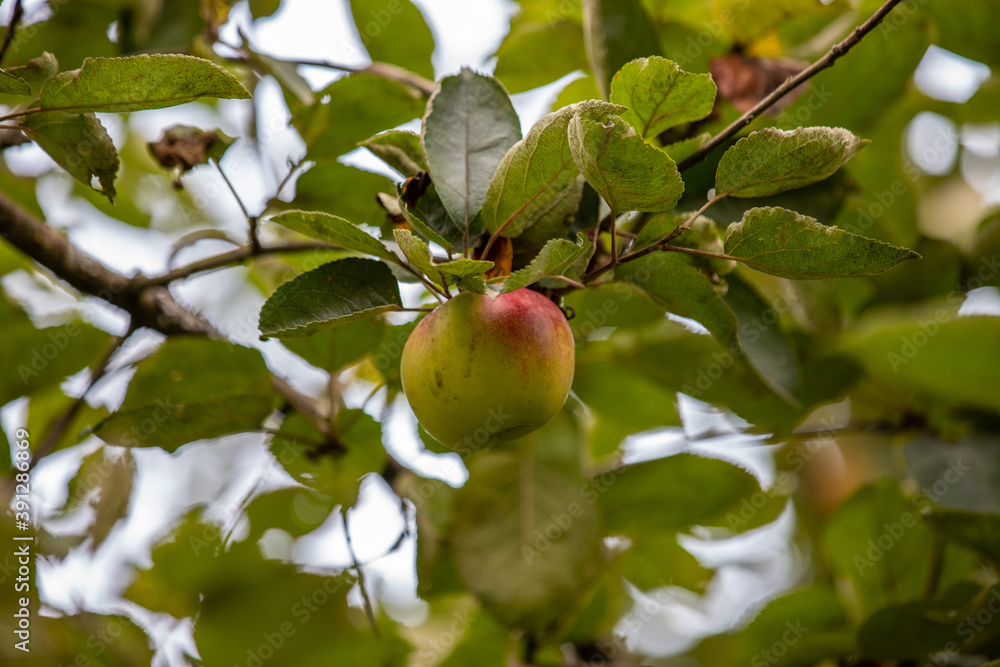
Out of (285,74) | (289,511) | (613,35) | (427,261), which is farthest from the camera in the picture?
(289,511)

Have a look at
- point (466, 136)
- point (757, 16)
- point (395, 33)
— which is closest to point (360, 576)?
point (466, 136)

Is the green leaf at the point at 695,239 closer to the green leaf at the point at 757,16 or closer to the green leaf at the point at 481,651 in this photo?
the green leaf at the point at 757,16

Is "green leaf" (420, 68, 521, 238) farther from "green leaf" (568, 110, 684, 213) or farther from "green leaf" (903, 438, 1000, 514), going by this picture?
"green leaf" (903, 438, 1000, 514)

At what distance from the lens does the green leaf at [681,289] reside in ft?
2.10

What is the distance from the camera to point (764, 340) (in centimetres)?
84

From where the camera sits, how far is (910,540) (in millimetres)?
1120

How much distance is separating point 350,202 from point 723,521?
0.77 m

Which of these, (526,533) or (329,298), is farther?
(526,533)

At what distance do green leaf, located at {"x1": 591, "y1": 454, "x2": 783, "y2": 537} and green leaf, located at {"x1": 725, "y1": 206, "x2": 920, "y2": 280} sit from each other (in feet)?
1.86

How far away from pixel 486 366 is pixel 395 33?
69cm

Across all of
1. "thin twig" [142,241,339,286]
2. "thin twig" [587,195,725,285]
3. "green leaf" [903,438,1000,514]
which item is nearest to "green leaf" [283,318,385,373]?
"thin twig" [142,241,339,286]

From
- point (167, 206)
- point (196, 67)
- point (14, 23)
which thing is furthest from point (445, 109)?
point (167, 206)

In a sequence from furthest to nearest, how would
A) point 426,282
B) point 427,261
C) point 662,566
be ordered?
point 662,566 < point 426,282 < point 427,261

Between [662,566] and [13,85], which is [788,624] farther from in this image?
[13,85]
